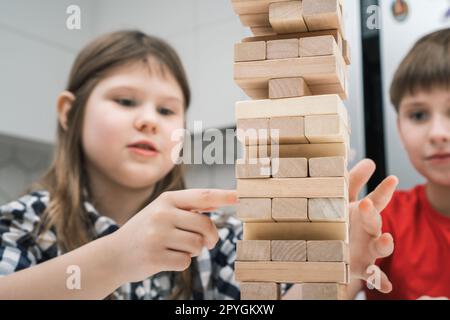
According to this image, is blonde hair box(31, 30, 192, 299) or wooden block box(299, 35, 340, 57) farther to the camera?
blonde hair box(31, 30, 192, 299)

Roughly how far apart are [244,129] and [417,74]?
0.39 metres

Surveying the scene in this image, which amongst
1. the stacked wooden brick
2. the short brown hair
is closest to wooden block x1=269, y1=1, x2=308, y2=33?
the stacked wooden brick

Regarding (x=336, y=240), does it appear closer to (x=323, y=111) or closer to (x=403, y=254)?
(x=323, y=111)

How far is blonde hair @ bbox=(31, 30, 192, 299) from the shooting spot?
800 millimetres

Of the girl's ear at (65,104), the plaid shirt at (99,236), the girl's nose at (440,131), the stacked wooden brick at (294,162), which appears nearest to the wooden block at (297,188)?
the stacked wooden brick at (294,162)

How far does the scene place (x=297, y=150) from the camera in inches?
17.0

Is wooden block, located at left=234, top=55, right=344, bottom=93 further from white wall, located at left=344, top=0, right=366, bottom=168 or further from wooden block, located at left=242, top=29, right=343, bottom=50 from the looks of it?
white wall, located at left=344, top=0, right=366, bottom=168

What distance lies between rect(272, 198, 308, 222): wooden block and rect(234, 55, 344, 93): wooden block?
10cm

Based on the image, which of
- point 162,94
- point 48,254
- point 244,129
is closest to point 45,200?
point 48,254

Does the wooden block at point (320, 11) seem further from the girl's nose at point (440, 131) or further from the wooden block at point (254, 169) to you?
the girl's nose at point (440, 131)

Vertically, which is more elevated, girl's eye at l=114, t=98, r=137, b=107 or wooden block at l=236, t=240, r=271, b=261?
girl's eye at l=114, t=98, r=137, b=107

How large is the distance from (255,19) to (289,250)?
20 cm

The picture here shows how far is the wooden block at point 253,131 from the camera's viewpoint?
16.6 inches

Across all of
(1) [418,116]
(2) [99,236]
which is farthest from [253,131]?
(2) [99,236]
